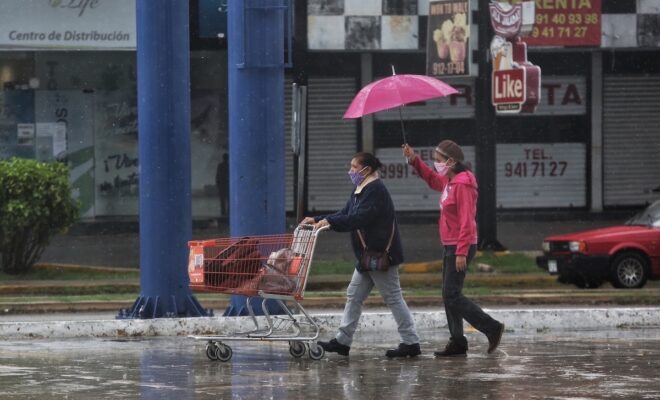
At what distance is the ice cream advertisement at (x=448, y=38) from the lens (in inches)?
898

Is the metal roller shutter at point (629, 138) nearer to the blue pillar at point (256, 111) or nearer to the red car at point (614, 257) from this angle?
the red car at point (614, 257)

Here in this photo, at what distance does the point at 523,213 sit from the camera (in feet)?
101

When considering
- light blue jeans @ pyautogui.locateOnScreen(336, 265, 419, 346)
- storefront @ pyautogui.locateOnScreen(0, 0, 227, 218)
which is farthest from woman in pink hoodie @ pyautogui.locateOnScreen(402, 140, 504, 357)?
storefront @ pyautogui.locateOnScreen(0, 0, 227, 218)

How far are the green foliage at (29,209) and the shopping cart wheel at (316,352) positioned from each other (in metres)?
10.3

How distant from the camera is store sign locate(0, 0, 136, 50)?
26219mm

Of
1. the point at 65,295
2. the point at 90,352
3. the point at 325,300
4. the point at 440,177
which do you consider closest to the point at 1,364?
the point at 90,352

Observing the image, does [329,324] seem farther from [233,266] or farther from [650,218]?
[650,218]

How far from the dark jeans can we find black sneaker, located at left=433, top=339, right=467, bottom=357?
0.02m

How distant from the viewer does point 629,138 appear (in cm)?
3109

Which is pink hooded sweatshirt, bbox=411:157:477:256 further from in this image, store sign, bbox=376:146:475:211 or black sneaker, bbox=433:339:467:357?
store sign, bbox=376:146:475:211

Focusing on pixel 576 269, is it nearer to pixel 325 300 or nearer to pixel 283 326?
pixel 325 300

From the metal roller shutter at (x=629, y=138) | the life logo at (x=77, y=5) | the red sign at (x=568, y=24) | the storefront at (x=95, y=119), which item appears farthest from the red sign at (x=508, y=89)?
the metal roller shutter at (x=629, y=138)

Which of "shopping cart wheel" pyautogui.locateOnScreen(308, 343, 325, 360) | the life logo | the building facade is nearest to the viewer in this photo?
"shopping cart wheel" pyautogui.locateOnScreen(308, 343, 325, 360)

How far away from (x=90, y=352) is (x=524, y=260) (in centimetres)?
1227
